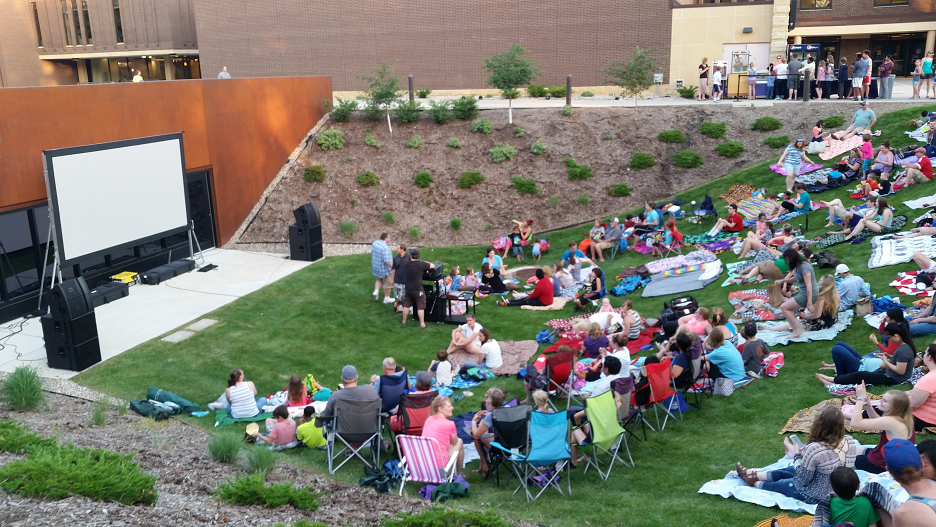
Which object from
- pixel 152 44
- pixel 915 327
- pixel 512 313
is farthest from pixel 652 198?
pixel 152 44

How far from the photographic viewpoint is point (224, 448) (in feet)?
29.3

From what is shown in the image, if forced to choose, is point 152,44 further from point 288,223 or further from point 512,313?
point 512,313

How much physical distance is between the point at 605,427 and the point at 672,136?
672 inches

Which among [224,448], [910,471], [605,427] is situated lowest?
[224,448]

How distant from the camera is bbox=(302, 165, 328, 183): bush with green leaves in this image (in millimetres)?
23125

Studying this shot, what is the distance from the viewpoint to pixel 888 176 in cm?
1727

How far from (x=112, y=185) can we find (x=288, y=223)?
6093mm

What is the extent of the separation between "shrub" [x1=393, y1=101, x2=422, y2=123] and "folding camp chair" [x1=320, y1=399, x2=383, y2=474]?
17800 mm

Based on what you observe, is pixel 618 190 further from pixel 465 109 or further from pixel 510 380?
pixel 510 380

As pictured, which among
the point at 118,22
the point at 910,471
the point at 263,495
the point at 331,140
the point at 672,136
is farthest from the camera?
the point at 118,22

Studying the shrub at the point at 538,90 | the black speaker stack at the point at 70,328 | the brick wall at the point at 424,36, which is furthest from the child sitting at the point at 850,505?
the brick wall at the point at 424,36

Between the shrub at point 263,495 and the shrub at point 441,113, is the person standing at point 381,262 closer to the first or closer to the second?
the shrub at point 263,495

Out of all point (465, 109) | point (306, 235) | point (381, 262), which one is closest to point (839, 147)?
point (465, 109)

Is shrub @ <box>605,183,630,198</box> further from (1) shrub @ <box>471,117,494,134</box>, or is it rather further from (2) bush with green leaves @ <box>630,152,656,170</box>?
(1) shrub @ <box>471,117,494,134</box>
